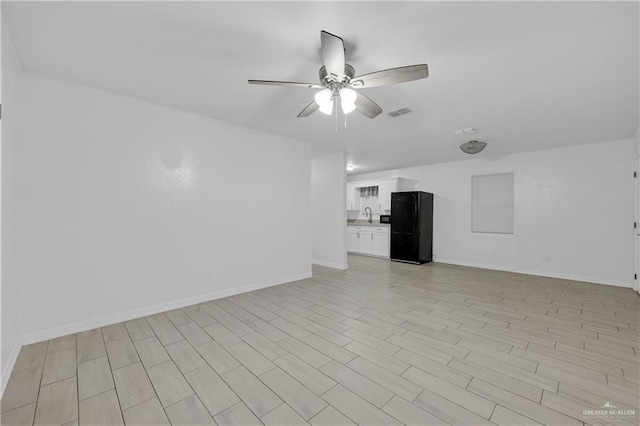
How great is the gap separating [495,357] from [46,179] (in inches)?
175

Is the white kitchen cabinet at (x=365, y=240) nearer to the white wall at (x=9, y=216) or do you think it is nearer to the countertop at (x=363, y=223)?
the countertop at (x=363, y=223)

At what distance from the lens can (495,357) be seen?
2252 mm

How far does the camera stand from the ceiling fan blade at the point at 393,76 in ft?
5.98

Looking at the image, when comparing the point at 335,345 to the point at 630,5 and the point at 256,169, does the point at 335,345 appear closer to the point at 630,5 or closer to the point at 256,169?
the point at 256,169

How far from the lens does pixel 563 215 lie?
5094 mm

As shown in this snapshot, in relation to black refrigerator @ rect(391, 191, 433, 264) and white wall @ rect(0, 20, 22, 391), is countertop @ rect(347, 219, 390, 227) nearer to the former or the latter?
black refrigerator @ rect(391, 191, 433, 264)

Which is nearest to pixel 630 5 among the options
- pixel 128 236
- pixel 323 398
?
pixel 323 398

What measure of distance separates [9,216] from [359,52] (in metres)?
3.10

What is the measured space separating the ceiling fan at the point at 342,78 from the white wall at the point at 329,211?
3290mm

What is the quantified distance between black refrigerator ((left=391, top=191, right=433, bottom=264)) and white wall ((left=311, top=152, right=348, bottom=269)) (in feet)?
5.80

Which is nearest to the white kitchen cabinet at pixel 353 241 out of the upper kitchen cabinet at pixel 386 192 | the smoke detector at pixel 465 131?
the upper kitchen cabinet at pixel 386 192

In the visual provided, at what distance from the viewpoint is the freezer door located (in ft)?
21.2

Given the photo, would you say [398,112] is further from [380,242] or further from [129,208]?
[380,242]

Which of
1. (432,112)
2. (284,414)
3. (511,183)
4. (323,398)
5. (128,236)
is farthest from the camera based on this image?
(511,183)
